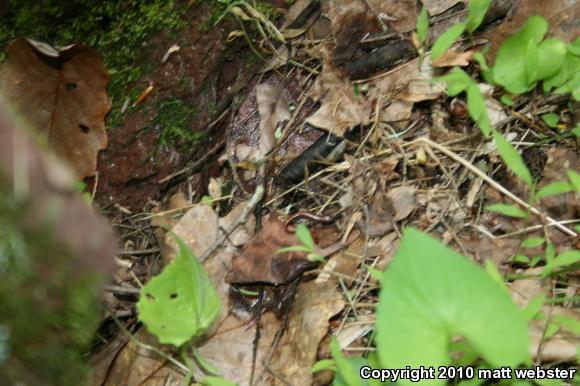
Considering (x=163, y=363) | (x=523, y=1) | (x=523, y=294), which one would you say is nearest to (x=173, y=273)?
(x=163, y=363)

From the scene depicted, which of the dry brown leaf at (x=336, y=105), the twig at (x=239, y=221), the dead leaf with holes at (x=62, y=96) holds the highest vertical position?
the dead leaf with holes at (x=62, y=96)

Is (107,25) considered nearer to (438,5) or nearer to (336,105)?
(336,105)

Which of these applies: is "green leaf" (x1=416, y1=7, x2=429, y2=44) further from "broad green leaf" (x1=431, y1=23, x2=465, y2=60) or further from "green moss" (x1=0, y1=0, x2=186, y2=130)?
"green moss" (x1=0, y1=0, x2=186, y2=130)

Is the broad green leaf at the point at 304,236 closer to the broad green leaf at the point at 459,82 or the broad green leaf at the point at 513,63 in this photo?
the broad green leaf at the point at 459,82

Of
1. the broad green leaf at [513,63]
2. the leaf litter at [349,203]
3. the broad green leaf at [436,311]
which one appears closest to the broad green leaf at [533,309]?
the leaf litter at [349,203]

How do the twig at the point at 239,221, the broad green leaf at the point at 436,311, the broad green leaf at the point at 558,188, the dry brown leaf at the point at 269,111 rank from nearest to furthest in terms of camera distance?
the broad green leaf at the point at 436,311
the broad green leaf at the point at 558,188
the twig at the point at 239,221
the dry brown leaf at the point at 269,111

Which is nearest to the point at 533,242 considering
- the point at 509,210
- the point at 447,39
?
the point at 509,210
